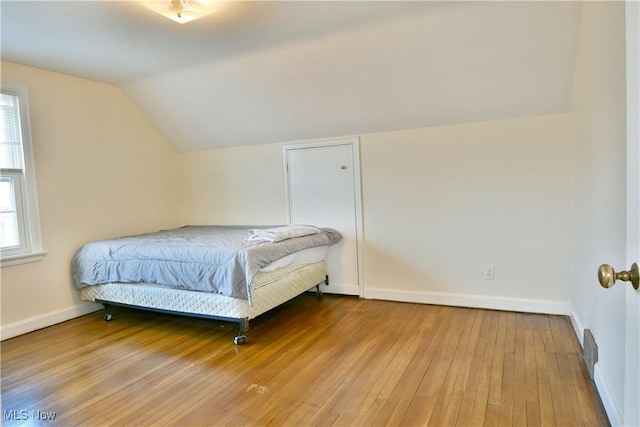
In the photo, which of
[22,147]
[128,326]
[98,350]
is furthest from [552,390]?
[22,147]

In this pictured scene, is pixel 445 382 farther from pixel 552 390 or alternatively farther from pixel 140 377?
pixel 140 377

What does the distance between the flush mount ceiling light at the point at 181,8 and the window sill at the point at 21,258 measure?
7.56ft

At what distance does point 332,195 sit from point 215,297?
1.63 meters

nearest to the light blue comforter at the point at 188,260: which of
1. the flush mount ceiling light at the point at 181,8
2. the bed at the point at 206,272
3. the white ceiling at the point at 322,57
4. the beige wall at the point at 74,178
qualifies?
the bed at the point at 206,272

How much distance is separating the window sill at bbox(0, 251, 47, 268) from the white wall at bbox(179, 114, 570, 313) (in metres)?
2.91

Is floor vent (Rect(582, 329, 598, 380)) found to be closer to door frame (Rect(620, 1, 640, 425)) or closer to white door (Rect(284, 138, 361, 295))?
door frame (Rect(620, 1, 640, 425))

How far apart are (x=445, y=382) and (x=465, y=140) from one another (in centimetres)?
206

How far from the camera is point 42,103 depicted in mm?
3340

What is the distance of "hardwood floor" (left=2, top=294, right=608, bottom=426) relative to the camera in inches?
74.5

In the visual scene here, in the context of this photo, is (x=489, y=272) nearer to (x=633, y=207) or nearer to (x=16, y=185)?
(x=633, y=207)

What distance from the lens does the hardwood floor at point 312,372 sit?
189cm

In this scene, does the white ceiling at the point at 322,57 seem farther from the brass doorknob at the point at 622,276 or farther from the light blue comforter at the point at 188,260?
the brass doorknob at the point at 622,276

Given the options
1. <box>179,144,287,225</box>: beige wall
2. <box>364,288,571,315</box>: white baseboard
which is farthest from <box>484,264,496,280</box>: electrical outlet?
<box>179,144,287,225</box>: beige wall

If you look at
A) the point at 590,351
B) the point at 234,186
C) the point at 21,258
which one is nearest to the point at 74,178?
the point at 21,258
